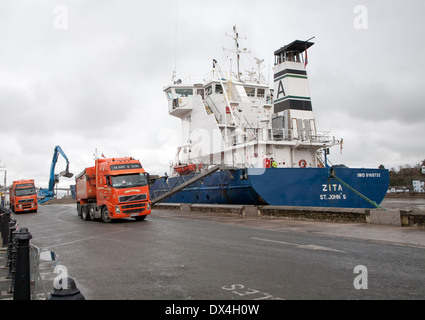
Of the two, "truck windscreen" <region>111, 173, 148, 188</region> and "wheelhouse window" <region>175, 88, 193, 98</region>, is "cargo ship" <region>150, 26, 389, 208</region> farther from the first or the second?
"truck windscreen" <region>111, 173, 148, 188</region>

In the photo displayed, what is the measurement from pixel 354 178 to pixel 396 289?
15.8 meters

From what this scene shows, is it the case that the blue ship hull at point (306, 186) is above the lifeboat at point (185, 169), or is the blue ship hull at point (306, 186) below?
below

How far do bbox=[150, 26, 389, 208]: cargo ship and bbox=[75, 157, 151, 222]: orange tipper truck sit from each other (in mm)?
4546

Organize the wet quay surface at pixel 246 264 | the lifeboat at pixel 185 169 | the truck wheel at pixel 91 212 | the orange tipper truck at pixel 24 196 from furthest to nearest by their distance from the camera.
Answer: the orange tipper truck at pixel 24 196 → the lifeboat at pixel 185 169 → the truck wheel at pixel 91 212 → the wet quay surface at pixel 246 264

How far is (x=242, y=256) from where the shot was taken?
7516 mm

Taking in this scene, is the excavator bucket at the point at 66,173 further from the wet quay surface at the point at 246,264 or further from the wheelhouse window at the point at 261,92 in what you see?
the wet quay surface at the point at 246,264

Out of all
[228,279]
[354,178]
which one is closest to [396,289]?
[228,279]

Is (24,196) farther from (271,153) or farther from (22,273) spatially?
(22,273)

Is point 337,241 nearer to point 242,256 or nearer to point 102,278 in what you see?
point 242,256

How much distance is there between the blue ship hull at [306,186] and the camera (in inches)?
754

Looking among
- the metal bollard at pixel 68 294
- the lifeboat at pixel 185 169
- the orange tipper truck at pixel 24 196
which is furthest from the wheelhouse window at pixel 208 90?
the metal bollard at pixel 68 294

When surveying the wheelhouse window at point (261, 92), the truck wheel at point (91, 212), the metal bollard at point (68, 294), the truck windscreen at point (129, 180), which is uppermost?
the wheelhouse window at point (261, 92)

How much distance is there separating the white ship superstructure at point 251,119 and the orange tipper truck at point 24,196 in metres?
12.0
